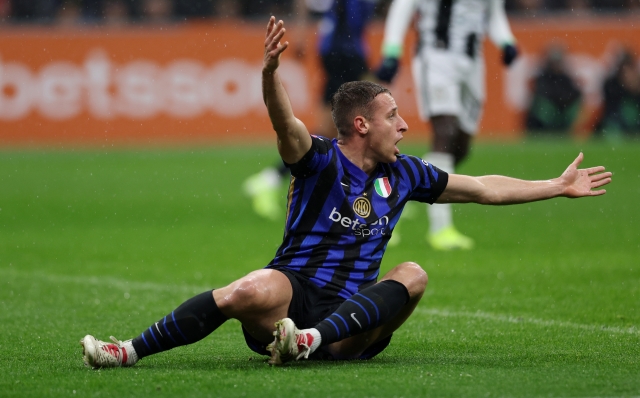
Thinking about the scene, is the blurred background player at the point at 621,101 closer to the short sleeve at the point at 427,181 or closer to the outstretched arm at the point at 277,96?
the short sleeve at the point at 427,181

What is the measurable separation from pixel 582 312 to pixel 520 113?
15.0m

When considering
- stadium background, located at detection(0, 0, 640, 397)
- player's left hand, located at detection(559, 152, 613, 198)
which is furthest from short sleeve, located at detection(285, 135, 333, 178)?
player's left hand, located at detection(559, 152, 613, 198)

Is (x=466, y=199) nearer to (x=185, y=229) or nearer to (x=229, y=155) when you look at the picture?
(x=185, y=229)

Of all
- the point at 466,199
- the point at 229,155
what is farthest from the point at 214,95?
the point at 466,199

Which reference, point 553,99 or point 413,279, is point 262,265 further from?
point 553,99

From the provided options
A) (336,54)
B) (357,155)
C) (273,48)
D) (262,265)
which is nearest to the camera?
(273,48)

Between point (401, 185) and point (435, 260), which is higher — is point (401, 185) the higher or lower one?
the higher one

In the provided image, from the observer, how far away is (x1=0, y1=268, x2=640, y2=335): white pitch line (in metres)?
5.78

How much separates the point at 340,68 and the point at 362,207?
8.15 metres

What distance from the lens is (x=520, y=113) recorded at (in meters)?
21.0

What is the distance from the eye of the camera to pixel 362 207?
4.82 metres

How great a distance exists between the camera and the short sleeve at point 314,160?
465 centimetres

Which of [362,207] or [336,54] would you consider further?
[336,54]

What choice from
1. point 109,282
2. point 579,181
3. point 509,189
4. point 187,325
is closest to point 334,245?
point 187,325
